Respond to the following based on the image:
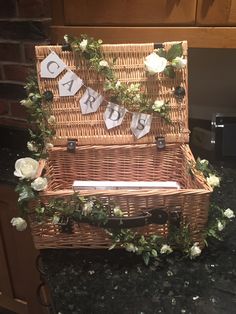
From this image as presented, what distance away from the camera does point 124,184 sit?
40.9 inches

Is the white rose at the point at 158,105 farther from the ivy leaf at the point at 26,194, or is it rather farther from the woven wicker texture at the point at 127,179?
the ivy leaf at the point at 26,194

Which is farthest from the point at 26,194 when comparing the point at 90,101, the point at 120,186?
the point at 90,101

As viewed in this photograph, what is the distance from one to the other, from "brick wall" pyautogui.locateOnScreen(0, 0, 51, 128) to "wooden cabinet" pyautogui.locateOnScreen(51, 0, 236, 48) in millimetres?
181

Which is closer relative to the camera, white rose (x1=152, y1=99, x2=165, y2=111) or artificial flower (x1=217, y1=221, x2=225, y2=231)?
artificial flower (x1=217, y1=221, x2=225, y2=231)

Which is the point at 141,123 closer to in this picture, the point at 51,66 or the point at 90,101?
the point at 90,101

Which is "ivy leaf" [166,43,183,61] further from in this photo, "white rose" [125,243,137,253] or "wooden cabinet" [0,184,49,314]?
"wooden cabinet" [0,184,49,314]

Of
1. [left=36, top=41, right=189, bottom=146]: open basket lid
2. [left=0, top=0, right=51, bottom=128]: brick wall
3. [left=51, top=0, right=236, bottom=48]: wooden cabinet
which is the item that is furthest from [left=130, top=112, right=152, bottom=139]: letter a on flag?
[left=0, top=0, right=51, bottom=128]: brick wall

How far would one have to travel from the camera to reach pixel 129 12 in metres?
Answer: 1.07

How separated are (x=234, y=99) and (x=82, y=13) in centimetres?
72

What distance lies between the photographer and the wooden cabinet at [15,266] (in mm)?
1438

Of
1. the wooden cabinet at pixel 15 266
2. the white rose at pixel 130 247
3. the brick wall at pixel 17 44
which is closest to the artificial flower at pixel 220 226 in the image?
the white rose at pixel 130 247

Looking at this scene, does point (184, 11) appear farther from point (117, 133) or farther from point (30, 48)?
point (30, 48)

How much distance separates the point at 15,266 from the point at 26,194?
0.85 meters

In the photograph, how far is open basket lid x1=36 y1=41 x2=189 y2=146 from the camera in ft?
3.54
